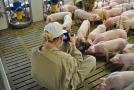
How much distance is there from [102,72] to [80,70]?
Answer: 505mm

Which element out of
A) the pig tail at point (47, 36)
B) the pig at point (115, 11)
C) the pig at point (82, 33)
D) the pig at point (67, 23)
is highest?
the pig tail at point (47, 36)

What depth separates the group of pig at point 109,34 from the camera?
71.4 inches

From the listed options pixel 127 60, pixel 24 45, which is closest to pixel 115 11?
pixel 127 60

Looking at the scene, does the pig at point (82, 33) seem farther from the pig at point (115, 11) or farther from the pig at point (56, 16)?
the pig at point (115, 11)

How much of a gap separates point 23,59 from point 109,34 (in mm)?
1260

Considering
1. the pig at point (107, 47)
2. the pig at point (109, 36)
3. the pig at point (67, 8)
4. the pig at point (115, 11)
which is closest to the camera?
the pig at point (107, 47)

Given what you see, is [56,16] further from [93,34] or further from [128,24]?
[128,24]

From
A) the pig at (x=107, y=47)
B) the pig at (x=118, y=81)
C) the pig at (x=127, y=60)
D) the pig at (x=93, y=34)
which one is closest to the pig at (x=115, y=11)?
the pig at (x=93, y=34)

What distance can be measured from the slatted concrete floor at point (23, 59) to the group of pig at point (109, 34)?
0.52ft

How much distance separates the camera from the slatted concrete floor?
208 centimetres

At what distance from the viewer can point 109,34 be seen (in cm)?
266

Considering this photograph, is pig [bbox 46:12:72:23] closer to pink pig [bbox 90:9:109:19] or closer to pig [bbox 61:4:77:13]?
pig [bbox 61:4:77:13]

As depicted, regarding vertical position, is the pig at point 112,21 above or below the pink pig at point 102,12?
below

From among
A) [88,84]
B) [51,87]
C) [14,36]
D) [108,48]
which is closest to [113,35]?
[108,48]
